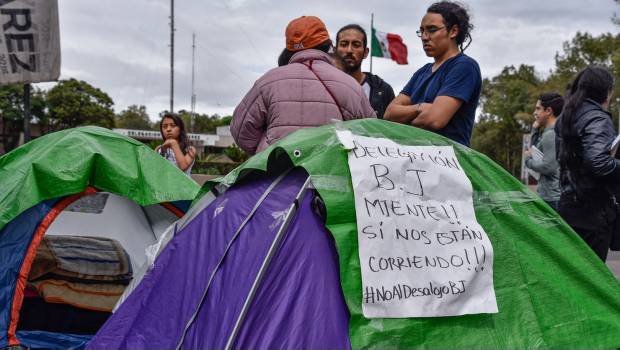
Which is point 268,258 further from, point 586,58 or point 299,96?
point 586,58

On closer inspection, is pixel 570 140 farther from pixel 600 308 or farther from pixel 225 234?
pixel 225 234

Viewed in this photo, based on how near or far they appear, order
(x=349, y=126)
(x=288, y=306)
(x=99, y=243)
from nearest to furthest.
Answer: (x=288, y=306), (x=349, y=126), (x=99, y=243)

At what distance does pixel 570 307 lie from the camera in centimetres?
255

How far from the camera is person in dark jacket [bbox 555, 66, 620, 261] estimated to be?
10.8 ft

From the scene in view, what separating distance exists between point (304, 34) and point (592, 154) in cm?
174

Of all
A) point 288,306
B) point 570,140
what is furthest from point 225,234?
point 570,140

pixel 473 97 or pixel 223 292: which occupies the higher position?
pixel 473 97

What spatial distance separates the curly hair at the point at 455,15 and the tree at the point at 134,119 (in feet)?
221

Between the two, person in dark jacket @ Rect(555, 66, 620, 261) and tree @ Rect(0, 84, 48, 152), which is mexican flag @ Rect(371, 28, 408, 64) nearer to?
person in dark jacket @ Rect(555, 66, 620, 261)

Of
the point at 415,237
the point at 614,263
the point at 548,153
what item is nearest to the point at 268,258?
the point at 415,237

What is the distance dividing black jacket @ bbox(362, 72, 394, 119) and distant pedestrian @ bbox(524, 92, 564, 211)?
1344 mm

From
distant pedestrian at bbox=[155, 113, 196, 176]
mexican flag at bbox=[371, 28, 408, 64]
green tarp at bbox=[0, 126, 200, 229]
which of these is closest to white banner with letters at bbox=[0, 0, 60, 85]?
distant pedestrian at bbox=[155, 113, 196, 176]

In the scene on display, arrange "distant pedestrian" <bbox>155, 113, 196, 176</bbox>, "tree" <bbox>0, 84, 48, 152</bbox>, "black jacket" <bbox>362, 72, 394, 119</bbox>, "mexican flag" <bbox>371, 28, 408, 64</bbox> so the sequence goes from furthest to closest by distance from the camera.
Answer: "tree" <bbox>0, 84, 48, 152</bbox> → "mexican flag" <bbox>371, 28, 408, 64</bbox> → "distant pedestrian" <bbox>155, 113, 196, 176</bbox> → "black jacket" <bbox>362, 72, 394, 119</bbox>

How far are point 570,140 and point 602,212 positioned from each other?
17.7 inches
